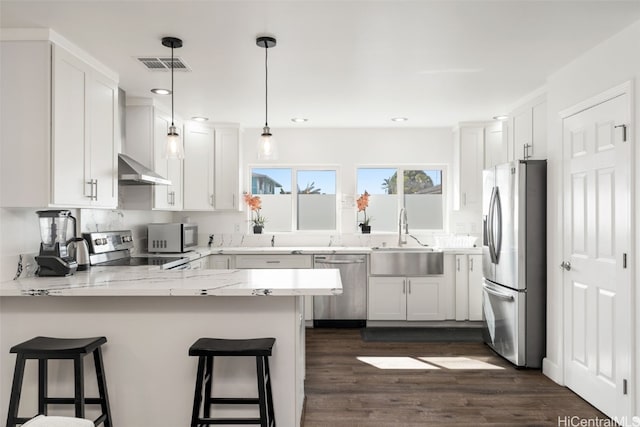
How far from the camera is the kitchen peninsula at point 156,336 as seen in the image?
244 centimetres

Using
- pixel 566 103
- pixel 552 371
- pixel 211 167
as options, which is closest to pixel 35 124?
pixel 211 167

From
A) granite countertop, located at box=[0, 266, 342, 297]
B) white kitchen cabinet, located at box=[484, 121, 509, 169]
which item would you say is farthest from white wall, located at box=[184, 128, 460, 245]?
granite countertop, located at box=[0, 266, 342, 297]

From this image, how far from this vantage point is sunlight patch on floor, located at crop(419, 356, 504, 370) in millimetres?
3674

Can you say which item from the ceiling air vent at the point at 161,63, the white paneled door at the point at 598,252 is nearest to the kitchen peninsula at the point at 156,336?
the ceiling air vent at the point at 161,63

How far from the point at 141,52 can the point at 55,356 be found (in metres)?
1.94

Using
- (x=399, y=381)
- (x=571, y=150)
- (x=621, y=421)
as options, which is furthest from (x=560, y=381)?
(x=571, y=150)

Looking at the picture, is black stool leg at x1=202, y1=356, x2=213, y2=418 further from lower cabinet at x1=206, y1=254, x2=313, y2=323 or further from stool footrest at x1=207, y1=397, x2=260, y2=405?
lower cabinet at x1=206, y1=254, x2=313, y2=323

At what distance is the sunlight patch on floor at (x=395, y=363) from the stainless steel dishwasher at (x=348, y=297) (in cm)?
105

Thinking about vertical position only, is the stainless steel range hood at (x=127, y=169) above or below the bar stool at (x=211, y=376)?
above

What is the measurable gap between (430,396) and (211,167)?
11.4 ft

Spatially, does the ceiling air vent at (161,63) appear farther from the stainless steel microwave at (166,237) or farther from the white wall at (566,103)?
the white wall at (566,103)

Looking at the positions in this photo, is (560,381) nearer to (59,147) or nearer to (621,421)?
(621,421)

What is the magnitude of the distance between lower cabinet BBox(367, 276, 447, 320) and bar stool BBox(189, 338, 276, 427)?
2721 millimetres

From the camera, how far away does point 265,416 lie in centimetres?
214
